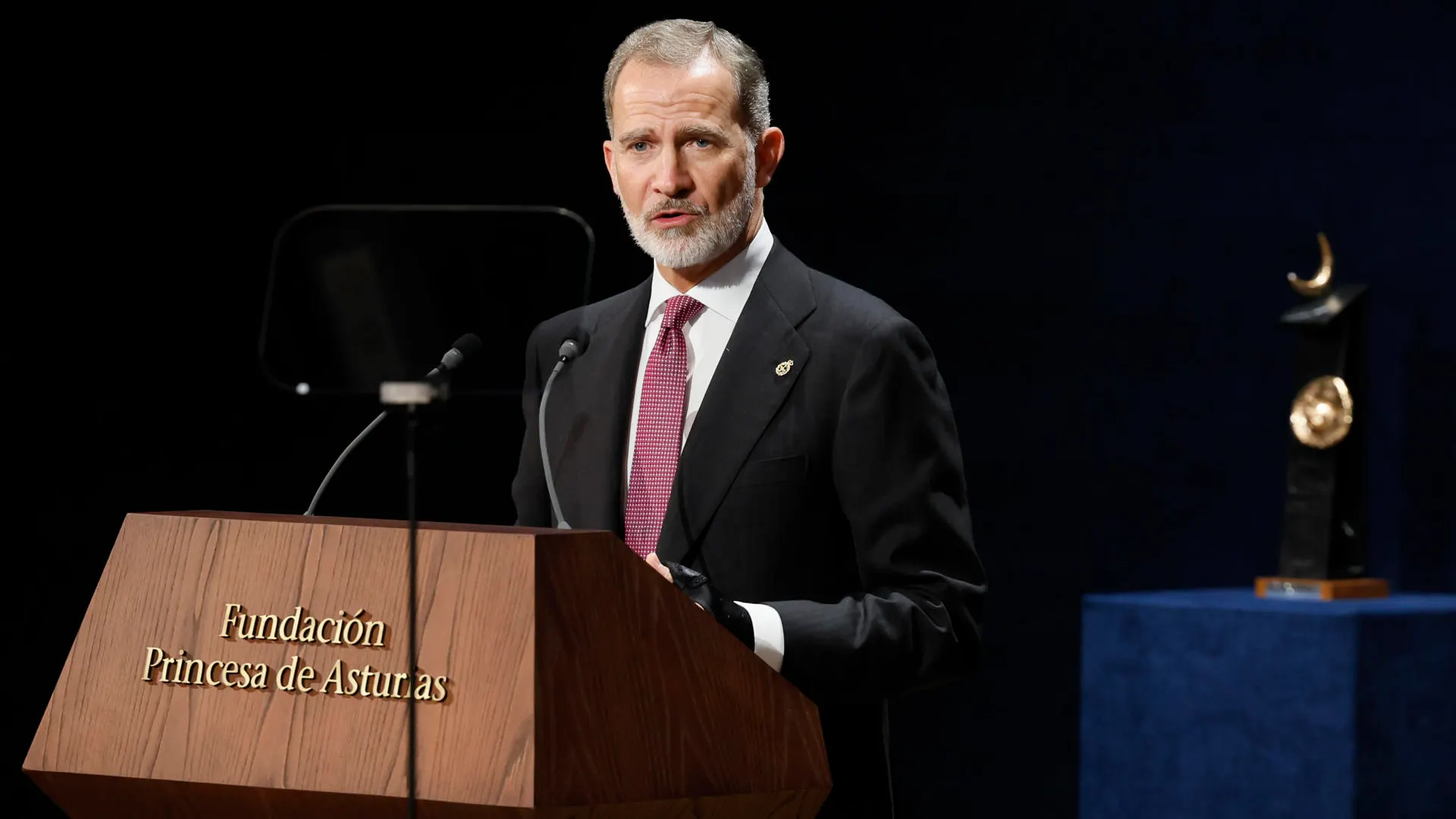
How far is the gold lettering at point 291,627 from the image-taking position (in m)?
1.41

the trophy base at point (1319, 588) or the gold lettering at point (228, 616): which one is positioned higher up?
the trophy base at point (1319, 588)

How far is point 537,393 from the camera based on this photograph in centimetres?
216

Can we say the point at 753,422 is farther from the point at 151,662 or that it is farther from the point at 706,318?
the point at 151,662

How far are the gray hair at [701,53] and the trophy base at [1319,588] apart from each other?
235cm

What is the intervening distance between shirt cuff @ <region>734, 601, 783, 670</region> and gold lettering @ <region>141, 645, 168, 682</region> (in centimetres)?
51

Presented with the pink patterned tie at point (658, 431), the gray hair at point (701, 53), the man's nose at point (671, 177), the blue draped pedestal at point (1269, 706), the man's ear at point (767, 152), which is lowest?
the blue draped pedestal at point (1269, 706)

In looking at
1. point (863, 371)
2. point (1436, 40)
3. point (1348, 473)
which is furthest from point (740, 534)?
point (1436, 40)

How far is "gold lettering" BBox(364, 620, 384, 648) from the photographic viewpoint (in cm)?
138

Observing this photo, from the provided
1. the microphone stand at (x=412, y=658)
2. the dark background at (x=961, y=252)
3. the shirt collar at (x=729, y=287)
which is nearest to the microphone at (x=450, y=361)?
the microphone stand at (x=412, y=658)

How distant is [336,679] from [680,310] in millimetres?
751

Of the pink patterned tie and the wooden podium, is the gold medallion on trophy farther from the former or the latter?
the wooden podium

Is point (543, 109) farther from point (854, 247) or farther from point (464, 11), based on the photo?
point (854, 247)

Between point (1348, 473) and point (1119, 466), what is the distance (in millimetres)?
588

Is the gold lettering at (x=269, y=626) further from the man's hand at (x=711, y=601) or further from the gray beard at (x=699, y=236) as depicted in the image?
the gray beard at (x=699, y=236)
